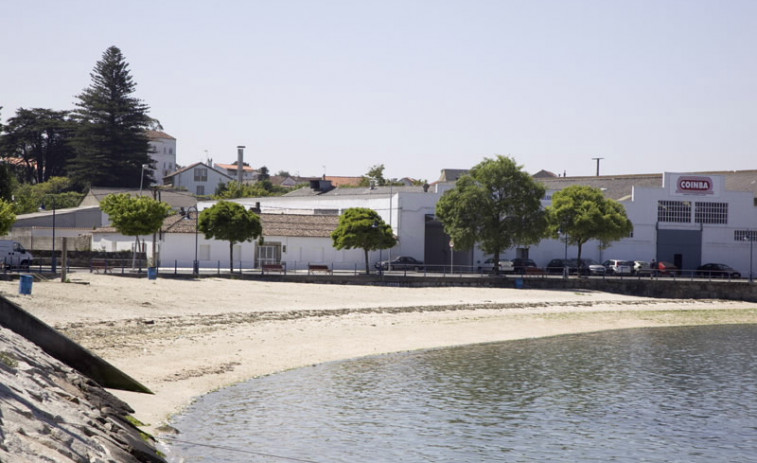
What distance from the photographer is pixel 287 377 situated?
94.9ft

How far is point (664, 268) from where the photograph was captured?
7988cm

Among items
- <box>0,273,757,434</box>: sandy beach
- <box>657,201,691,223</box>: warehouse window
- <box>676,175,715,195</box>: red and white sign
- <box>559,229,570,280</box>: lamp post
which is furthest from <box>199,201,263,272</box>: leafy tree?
<box>676,175,715,195</box>: red and white sign

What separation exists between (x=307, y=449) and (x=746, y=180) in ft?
319

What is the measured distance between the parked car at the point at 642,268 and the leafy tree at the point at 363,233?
23509 millimetres

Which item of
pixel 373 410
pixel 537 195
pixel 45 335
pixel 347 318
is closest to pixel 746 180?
pixel 537 195

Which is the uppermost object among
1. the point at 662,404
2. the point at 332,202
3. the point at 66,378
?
the point at 332,202

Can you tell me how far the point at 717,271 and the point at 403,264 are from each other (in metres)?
29.5

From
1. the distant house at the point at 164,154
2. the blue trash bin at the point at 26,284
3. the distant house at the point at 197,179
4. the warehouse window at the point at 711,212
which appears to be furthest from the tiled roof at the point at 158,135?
the blue trash bin at the point at 26,284

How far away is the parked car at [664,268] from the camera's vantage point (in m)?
77.4

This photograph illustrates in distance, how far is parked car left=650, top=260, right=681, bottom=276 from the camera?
77.4 meters

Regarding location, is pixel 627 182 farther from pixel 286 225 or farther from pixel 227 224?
pixel 227 224

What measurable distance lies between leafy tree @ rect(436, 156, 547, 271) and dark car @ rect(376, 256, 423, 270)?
435 cm

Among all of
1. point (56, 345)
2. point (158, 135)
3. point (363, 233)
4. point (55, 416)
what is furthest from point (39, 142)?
point (55, 416)

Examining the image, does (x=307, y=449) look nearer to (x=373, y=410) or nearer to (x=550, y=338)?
(x=373, y=410)
